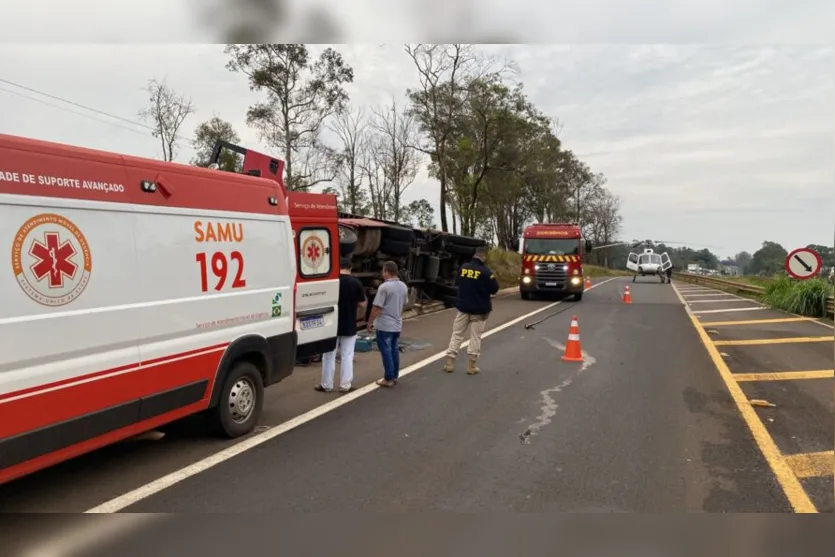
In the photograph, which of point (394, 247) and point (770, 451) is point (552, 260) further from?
point (770, 451)

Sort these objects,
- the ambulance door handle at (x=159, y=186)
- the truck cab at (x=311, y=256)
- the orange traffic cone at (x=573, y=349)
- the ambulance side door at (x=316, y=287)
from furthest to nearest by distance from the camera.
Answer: the orange traffic cone at (x=573, y=349) → the ambulance side door at (x=316, y=287) → the truck cab at (x=311, y=256) → the ambulance door handle at (x=159, y=186)

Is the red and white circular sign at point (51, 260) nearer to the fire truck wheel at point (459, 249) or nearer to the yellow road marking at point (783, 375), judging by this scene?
the yellow road marking at point (783, 375)

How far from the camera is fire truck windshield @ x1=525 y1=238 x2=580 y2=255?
24.2m

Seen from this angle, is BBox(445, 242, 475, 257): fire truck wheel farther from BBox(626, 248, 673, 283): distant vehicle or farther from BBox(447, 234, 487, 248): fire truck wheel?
BBox(626, 248, 673, 283): distant vehicle

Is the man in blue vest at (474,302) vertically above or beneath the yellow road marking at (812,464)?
above

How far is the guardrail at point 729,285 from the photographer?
1751 centimetres

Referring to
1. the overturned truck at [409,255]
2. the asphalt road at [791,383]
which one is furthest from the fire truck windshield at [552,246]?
the asphalt road at [791,383]

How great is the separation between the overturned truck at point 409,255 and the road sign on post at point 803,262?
7.64 meters

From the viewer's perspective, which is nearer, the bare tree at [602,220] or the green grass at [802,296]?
the green grass at [802,296]

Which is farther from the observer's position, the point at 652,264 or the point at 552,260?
the point at 652,264

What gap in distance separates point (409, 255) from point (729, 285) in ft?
85.2

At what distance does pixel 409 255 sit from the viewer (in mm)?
17250

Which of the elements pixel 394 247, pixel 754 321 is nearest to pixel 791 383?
pixel 394 247

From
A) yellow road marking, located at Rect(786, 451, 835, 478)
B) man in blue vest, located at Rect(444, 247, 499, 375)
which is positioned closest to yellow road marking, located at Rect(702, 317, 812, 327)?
man in blue vest, located at Rect(444, 247, 499, 375)
